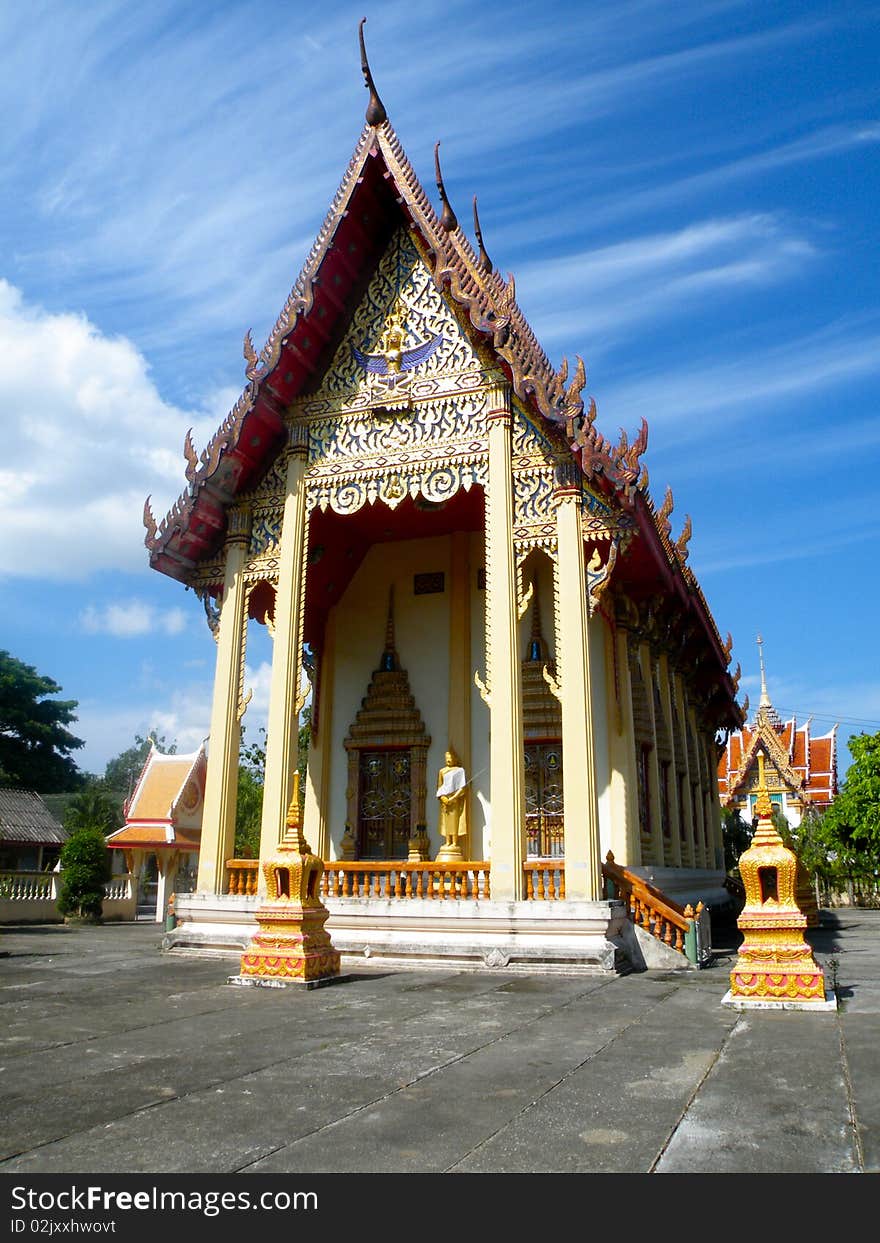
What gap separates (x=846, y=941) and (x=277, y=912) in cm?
931

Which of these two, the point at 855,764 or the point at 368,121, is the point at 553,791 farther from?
the point at 855,764

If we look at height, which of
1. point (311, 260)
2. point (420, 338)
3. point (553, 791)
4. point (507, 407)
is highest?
point (311, 260)

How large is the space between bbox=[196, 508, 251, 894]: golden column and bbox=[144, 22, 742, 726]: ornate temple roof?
46 cm

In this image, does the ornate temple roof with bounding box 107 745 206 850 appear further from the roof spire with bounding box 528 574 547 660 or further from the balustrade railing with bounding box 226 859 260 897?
the roof spire with bounding box 528 574 547 660

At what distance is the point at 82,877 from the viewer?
61.0ft

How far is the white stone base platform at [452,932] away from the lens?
29.5 feet

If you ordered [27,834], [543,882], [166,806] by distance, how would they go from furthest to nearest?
[27,834] → [166,806] → [543,882]

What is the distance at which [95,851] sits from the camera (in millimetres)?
18797

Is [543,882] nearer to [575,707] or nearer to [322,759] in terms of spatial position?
[575,707]

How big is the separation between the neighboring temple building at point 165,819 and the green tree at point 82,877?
1.74 meters

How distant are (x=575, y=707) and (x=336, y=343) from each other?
5889 mm

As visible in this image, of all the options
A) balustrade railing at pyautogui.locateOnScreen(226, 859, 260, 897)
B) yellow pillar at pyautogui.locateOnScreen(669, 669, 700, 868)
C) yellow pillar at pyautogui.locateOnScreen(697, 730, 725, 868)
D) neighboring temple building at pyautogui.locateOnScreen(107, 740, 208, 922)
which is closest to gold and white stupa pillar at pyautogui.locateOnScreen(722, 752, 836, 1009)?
balustrade railing at pyautogui.locateOnScreen(226, 859, 260, 897)

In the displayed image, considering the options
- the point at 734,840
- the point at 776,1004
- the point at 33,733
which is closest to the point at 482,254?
the point at 776,1004

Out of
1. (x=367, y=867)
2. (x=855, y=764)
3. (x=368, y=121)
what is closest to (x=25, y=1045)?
(x=367, y=867)
